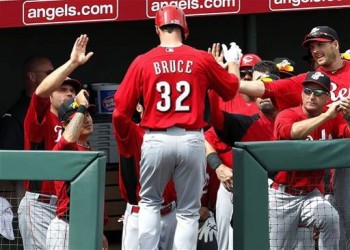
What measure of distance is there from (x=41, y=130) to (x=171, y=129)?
1211 mm

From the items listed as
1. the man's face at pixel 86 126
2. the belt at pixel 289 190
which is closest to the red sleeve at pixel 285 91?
the belt at pixel 289 190

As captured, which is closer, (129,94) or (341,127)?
(129,94)

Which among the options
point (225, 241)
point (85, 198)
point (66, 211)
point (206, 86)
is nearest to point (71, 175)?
point (85, 198)

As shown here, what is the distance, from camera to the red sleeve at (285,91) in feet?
25.8

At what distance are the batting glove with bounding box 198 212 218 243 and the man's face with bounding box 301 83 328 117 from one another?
1.35m

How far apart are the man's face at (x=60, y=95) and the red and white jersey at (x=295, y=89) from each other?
1406 millimetres

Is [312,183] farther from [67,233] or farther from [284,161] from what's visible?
[67,233]

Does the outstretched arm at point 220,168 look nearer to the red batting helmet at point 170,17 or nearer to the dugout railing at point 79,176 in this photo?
the red batting helmet at point 170,17

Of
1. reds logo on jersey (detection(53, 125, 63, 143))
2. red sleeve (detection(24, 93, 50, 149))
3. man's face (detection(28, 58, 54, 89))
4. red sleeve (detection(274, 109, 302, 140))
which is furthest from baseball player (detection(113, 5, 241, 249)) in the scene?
man's face (detection(28, 58, 54, 89))

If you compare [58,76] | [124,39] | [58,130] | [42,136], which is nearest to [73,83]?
[58,130]

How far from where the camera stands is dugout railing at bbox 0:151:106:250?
6598 mm

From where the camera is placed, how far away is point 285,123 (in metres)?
7.43

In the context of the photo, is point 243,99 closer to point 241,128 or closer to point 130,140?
point 241,128

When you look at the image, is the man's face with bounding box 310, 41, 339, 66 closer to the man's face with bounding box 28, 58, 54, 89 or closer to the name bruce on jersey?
the name bruce on jersey
